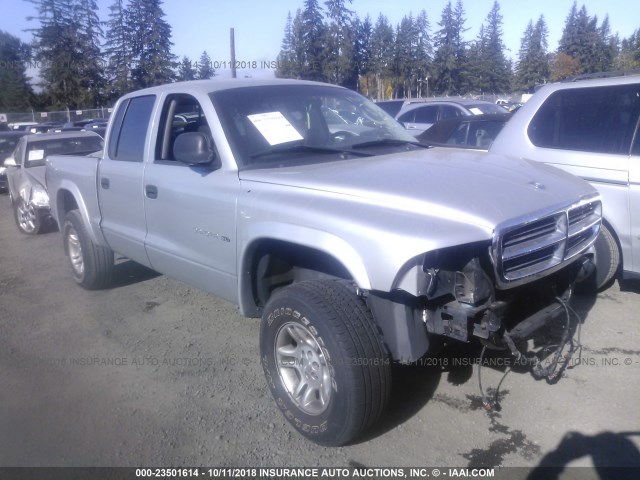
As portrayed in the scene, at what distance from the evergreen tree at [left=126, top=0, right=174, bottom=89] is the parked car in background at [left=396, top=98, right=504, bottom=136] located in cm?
3355

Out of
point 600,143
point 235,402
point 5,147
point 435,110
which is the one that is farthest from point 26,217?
point 600,143

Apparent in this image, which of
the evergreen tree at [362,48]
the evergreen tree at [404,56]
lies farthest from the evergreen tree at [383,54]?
the evergreen tree at [362,48]

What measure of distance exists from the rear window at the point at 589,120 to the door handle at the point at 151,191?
336 cm

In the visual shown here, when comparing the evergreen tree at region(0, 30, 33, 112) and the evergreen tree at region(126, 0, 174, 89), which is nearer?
the evergreen tree at region(126, 0, 174, 89)

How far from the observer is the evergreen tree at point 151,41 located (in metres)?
42.5

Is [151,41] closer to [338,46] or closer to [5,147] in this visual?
[338,46]

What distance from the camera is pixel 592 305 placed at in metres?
4.99

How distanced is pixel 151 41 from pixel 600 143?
4366cm

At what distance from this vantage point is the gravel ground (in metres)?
3.17

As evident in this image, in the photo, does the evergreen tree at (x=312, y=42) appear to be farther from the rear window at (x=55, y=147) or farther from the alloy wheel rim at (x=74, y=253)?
the alloy wheel rim at (x=74, y=253)

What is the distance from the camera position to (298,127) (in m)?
4.05

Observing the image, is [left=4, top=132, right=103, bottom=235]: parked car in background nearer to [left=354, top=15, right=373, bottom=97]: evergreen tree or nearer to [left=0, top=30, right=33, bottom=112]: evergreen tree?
[left=354, top=15, right=373, bottom=97]: evergreen tree

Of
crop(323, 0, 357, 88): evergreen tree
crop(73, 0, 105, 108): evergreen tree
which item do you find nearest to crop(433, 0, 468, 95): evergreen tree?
crop(323, 0, 357, 88): evergreen tree

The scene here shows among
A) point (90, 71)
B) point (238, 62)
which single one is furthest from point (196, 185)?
point (90, 71)
